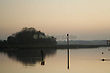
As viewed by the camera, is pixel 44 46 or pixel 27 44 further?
pixel 44 46

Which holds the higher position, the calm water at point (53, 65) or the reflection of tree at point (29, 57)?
the calm water at point (53, 65)

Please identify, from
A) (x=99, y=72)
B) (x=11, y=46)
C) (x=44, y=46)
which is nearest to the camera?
(x=99, y=72)

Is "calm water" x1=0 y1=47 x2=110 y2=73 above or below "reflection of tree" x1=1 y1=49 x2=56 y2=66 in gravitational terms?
above

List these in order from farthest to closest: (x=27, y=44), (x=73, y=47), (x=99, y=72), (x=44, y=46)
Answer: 1. (x=73, y=47)
2. (x=44, y=46)
3. (x=27, y=44)
4. (x=99, y=72)

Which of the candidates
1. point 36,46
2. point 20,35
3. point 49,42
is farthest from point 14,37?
point 49,42

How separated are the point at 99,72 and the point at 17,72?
15.2 feet

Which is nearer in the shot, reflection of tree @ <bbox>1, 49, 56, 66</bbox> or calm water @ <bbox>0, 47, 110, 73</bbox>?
calm water @ <bbox>0, 47, 110, 73</bbox>

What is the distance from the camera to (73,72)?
1266cm

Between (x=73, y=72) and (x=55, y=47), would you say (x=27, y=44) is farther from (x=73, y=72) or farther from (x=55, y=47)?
(x=73, y=72)

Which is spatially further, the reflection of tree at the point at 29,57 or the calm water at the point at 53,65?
the reflection of tree at the point at 29,57

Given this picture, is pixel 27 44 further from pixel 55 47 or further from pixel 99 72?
pixel 99 72

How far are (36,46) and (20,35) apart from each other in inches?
204

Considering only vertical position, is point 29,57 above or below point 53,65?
below

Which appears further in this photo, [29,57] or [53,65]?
[29,57]
